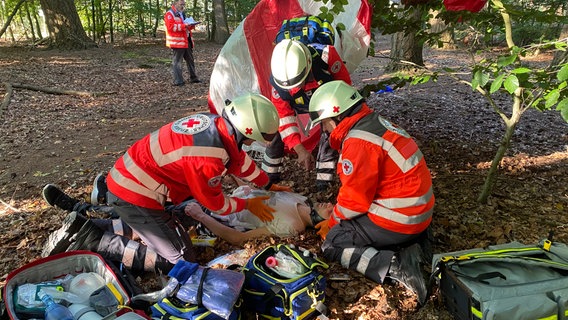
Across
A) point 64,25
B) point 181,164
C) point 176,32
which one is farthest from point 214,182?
point 64,25

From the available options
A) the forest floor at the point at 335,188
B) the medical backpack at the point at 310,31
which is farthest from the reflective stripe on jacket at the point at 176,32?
the medical backpack at the point at 310,31

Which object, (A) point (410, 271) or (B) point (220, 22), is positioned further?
(B) point (220, 22)

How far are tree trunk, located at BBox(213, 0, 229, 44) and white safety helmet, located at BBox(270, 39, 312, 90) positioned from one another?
13945mm

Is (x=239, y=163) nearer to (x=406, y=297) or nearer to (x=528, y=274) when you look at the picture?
(x=406, y=297)

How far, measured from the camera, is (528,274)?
2246 millimetres

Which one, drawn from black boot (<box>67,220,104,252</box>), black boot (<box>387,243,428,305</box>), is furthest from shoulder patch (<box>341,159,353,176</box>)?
black boot (<box>67,220,104,252</box>)

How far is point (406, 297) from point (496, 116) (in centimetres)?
458

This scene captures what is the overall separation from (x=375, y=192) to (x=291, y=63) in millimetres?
1447

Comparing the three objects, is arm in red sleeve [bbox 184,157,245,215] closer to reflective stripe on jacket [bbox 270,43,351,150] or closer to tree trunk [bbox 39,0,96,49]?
reflective stripe on jacket [bbox 270,43,351,150]

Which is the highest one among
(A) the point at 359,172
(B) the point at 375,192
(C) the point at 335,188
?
(A) the point at 359,172

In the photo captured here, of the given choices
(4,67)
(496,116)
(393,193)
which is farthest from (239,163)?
(4,67)

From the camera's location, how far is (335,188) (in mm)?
4098

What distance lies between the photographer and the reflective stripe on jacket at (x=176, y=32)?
348 inches

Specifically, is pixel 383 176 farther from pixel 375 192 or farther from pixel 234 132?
pixel 234 132
